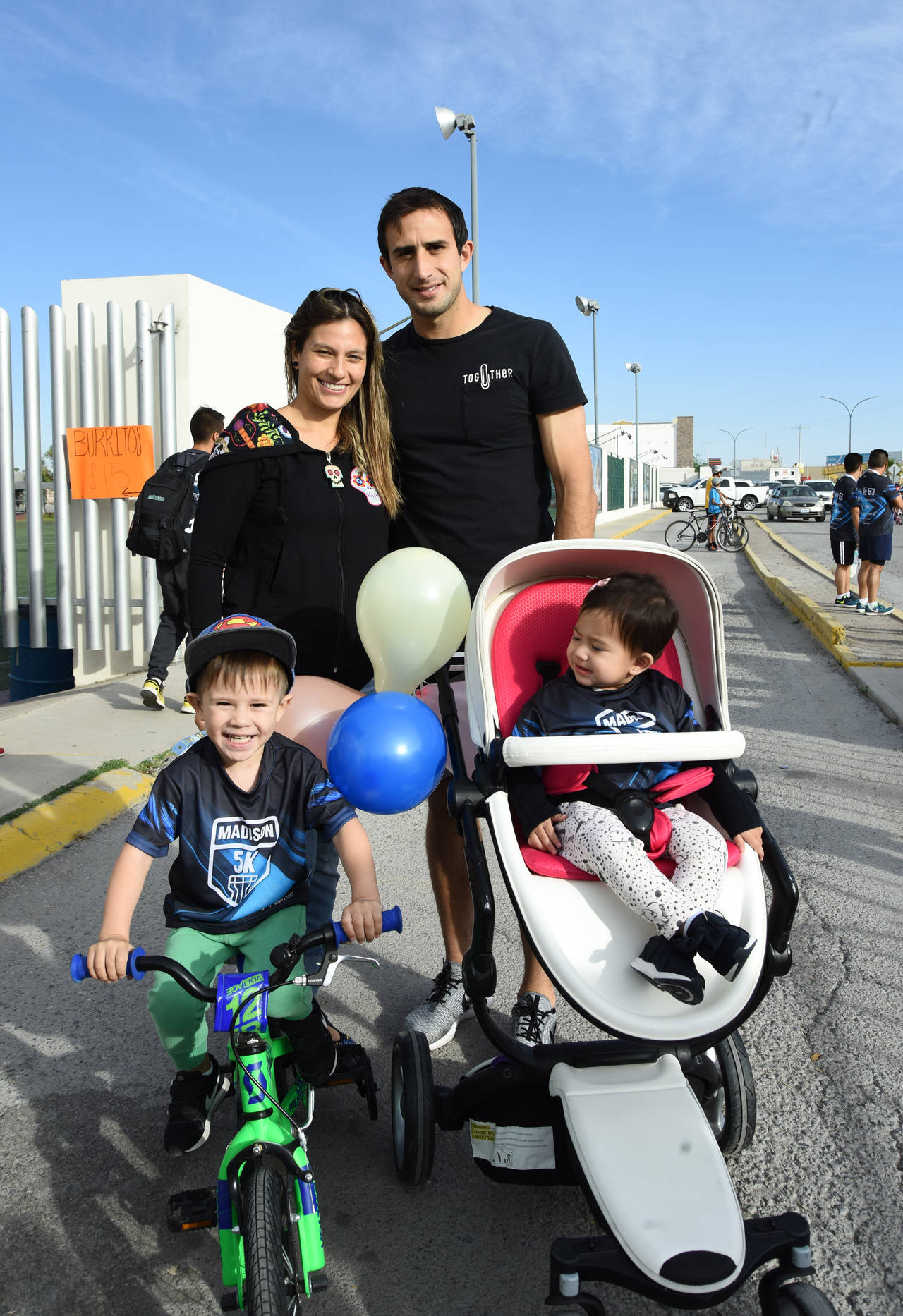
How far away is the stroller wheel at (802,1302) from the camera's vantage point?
66.2 inches

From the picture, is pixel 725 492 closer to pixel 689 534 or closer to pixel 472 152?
pixel 689 534

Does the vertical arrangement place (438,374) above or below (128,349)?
below

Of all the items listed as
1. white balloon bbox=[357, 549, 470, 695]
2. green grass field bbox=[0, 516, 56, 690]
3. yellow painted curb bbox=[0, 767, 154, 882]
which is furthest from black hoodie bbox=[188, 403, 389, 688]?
green grass field bbox=[0, 516, 56, 690]

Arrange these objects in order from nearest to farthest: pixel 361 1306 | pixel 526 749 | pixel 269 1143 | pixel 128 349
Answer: pixel 269 1143 → pixel 361 1306 → pixel 526 749 → pixel 128 349

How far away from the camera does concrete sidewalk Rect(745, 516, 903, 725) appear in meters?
7.60

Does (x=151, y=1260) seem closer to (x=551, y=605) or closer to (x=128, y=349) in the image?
(x=551, y=605)

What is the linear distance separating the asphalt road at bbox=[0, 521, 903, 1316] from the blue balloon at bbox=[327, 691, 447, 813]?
3.16 ft

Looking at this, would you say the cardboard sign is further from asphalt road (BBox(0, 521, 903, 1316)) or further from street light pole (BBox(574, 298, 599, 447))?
street light pole (BBox(574, 298, 599, 447))

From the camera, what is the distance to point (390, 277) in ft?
9.69

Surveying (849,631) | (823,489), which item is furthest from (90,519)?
(823,489)

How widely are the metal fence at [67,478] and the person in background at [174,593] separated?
5.63 ft

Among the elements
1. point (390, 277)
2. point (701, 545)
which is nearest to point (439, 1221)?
point (390, 277)

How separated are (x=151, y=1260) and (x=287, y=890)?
0.82 m

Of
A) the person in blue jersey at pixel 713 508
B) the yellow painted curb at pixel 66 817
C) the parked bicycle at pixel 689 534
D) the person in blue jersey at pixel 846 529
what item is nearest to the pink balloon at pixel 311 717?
the yellow painted curb at pixel 66 817
